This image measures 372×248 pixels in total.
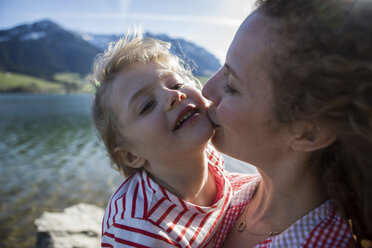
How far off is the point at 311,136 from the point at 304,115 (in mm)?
184

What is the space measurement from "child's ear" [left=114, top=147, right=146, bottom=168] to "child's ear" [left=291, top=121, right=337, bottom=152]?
1.50 meters

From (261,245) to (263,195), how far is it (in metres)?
0.50

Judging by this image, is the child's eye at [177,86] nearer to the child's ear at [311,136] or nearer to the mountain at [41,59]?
the child's ear at [311,136]

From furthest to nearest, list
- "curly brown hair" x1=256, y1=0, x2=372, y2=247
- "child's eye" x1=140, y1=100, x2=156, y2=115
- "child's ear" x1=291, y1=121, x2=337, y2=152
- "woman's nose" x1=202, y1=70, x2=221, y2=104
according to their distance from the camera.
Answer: "child's eye" x1=140, y1=100, x2=156, y2=115 < "woman's nose" x1=202, y1=70, x2=221, y2=104 < "child's ear" x1=291, y1=121, x2=337, y2=152 < "curly brown hair" x1=256, y1=0, x2=372, y2=247

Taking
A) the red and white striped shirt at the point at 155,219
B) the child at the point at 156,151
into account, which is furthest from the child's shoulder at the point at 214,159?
the red and white striped shirt at the point at 155,219

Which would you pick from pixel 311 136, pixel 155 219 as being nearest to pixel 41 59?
pixel 155 219

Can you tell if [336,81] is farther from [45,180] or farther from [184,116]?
[45,180]

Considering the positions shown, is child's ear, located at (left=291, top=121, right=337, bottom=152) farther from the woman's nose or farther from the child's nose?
the child's nose

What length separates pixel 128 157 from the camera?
2611mm

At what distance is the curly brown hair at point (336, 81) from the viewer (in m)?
1.17

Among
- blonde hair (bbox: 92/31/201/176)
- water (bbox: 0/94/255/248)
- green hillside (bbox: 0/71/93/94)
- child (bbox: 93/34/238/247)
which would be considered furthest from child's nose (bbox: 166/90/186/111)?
green hillside (bbox: 0/71/93/94)

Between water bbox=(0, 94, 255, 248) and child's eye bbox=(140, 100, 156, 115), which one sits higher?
child's eye bbox=(140, 100, 156, 115)

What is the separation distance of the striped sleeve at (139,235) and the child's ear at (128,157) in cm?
66

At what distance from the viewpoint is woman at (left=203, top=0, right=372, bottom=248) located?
3.93 feet
